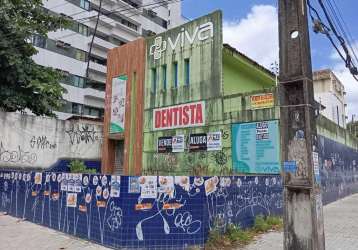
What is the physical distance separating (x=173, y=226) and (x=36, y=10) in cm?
1351

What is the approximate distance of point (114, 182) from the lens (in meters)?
6.88

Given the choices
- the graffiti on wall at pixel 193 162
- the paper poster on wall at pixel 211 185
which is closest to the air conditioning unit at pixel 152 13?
the graffiti on wall at pixel 193 162

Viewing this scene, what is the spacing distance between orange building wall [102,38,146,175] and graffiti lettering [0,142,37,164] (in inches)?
154

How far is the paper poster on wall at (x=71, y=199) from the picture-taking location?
26.3 feet

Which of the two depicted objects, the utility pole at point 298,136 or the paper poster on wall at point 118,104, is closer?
the utility pole at point 298,136

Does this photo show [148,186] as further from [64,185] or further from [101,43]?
[101,43]

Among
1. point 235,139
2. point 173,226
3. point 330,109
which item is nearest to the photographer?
point 173,226

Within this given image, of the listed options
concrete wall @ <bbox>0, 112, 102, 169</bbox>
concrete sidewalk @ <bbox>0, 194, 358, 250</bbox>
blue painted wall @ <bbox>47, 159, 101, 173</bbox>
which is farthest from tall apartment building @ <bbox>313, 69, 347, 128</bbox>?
concrete sidewalk @ <bbox>0, 194, 358, 250</bbox>

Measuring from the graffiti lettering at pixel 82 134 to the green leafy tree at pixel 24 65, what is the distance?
1.98 meters

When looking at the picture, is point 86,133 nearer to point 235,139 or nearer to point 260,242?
point 235,139

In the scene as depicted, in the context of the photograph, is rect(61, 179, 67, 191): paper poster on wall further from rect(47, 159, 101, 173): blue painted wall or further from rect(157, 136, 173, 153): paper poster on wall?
rect(47, 159, 101, 173): blue painted wall

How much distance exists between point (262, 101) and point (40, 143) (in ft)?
34.4

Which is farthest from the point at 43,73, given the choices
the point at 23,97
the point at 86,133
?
the point at 86,133

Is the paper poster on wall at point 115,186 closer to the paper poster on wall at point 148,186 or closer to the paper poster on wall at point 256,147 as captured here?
the paper poster on wall at point 148,186
